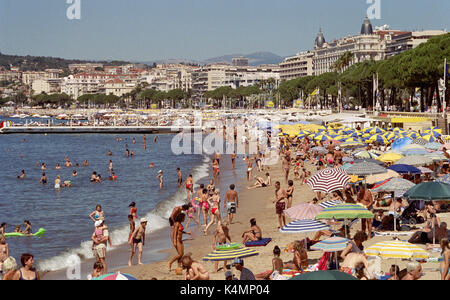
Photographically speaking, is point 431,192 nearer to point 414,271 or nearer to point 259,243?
point 259,243

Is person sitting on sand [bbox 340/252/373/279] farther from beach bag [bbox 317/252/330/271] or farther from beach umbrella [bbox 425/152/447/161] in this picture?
beach umbrella [bbox 425/152/447/161]

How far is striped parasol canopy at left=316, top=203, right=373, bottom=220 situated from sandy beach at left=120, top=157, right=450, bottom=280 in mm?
948

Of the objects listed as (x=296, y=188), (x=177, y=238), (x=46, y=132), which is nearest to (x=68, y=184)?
(x=296, y=188)

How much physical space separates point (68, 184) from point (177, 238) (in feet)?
69.6

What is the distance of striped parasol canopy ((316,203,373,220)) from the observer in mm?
11992

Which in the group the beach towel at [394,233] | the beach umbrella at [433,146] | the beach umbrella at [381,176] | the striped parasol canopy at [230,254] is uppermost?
the beach umbrella at [433,146]

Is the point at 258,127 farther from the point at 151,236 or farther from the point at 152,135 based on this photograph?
the point at 151,236

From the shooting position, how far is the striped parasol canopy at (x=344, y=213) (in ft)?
39.3

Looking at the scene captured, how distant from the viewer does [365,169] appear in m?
16.7

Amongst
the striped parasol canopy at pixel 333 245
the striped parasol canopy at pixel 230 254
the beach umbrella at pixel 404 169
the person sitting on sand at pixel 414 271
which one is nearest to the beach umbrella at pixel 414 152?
the beach umbrella at pixel 404 169

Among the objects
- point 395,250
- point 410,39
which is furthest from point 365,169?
point 410,39

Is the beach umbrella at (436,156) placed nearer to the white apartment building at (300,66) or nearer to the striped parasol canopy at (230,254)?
the striped parasol canopy at (230,254)

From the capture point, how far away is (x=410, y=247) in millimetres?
10141

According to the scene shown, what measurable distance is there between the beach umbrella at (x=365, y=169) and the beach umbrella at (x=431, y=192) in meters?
3.27
